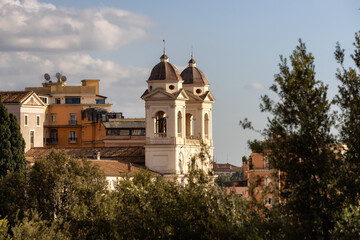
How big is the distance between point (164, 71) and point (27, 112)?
24360mm

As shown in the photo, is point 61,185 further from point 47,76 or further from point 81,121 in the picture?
point 47,76

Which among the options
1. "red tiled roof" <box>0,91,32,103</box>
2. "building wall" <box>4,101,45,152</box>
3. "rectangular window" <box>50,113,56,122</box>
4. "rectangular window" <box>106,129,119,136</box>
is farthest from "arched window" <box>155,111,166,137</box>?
"rectangular window" <box>50,113,56,122</box>

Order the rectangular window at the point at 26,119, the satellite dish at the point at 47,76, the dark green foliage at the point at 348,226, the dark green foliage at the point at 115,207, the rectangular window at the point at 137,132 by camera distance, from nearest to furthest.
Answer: the dark green foliage at the point at 348,226 < the dark green foliage at the point at 115,207 < the rectangular window at the point at 26,119 < the rectangular window at the point at 137,132 < the satellite dish at the point at 47,76

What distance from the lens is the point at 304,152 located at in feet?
125

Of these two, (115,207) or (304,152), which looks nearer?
(304,152)

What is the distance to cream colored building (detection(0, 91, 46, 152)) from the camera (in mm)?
120375

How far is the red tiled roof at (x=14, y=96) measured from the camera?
4750 inches

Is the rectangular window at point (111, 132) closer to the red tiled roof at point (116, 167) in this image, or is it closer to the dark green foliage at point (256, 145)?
the red tiled roof at point (116, 167)

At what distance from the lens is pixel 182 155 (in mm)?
105000

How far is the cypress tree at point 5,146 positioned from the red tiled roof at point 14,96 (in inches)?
1052

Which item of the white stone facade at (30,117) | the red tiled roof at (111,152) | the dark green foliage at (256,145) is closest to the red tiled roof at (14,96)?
the white stone facade at (30,117)

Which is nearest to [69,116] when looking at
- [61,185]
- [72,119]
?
[72,119]

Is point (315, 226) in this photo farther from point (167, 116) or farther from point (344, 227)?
point (167, 116)

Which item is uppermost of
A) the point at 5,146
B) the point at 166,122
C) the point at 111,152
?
the point at 166,122
